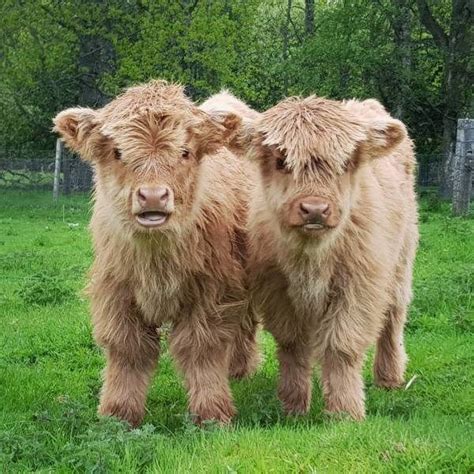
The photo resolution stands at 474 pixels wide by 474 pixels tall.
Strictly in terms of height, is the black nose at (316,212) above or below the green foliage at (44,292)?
above

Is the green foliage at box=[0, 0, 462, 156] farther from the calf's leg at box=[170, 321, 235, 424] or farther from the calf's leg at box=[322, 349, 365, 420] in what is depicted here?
the calf's leg at box=[170, 321, 235, 424]

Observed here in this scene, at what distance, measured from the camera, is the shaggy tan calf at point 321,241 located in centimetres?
513

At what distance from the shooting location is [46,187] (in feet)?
89.4

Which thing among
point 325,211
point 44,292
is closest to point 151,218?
point 325,211

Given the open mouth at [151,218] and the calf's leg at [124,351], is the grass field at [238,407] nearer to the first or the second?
the calf's leg at [124,351]

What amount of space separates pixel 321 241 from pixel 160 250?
1.01m

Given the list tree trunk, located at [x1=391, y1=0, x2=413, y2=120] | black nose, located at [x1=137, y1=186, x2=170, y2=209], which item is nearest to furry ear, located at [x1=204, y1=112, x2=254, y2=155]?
black nose, located at [x1=137, y1=186, x2=170, y2=209]

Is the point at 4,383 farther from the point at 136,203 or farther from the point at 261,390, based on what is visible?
the point at 136,203

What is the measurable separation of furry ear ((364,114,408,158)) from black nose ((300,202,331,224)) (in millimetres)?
729

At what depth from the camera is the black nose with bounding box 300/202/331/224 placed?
4.90 m

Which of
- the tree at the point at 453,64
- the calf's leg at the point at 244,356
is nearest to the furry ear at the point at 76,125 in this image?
the calf's leg at the point at 244,356

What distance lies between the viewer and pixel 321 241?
17.1 feet

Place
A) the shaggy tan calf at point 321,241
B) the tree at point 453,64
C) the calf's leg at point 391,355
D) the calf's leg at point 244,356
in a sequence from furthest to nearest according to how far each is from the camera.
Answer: the tree at point 453,64, the calf's leg at point 244,356, the calf's leg at point 391,355, the shaggy tan calf at point 321,241

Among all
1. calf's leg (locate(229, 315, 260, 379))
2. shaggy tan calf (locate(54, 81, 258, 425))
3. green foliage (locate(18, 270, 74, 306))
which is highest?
shaggy tan calf (locate(54, 81, 258, 425))
